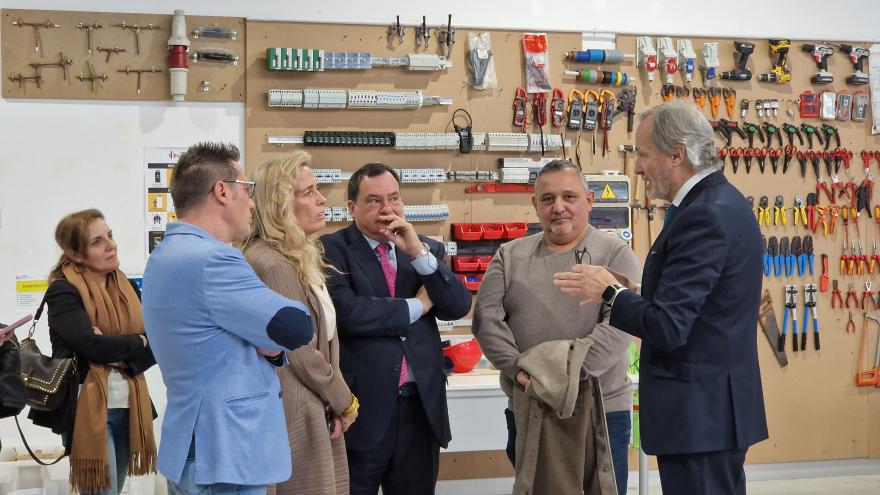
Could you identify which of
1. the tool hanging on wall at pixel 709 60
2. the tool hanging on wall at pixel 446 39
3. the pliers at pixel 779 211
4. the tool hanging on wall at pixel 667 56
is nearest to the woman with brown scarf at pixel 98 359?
the tool hanging on wall at pixel 446 39

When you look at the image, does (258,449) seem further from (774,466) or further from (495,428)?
(774,466)

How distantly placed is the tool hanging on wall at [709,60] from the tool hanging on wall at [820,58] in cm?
68

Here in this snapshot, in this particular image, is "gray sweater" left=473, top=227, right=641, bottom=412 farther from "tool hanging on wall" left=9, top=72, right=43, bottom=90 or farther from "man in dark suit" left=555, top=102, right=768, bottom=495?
"tool hanging on wall" left=9, top=72, right=43, bottom=90

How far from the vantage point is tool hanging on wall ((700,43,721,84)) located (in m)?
6.17

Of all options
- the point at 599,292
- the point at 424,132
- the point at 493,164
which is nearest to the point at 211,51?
the point at 424,132

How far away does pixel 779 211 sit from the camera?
20.6 feet

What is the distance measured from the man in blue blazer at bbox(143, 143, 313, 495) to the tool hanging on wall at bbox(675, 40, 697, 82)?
4379 mm

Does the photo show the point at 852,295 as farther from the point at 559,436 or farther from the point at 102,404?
the point at 102,404

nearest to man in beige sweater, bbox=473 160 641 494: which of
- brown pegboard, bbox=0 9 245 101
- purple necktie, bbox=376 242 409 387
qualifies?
purple necktie, bbox=376 242 409 387

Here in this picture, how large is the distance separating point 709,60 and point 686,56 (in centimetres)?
16

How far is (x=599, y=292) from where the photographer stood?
288 centimetres

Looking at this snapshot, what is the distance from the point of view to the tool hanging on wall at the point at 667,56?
6.12m

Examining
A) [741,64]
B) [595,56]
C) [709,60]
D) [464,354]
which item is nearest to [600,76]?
[595,56]

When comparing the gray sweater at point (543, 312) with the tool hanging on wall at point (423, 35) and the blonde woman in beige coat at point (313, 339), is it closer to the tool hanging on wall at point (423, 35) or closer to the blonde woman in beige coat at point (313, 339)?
the blonde woman in beige coat at point (313, 339)
